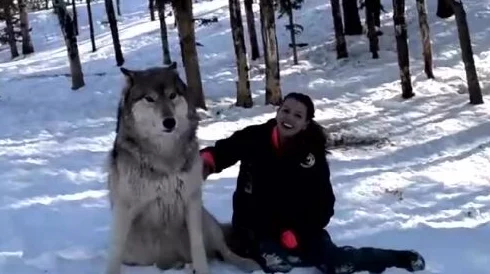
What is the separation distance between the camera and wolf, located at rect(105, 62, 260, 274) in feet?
18.0

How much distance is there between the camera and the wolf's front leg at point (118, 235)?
19.2 feet

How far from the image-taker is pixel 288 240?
625cm

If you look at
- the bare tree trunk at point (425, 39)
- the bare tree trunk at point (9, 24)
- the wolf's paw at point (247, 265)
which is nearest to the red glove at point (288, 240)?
the wolf's paw at point (247, 265)

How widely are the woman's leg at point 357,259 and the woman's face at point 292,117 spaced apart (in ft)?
3.09

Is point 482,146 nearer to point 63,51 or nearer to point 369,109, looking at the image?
point 369,109

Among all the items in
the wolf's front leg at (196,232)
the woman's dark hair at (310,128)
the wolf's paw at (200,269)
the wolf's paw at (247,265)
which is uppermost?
the woman's dark hair at (310,128)

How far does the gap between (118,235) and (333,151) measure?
883 centimetres

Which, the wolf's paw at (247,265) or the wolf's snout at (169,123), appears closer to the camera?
the wolf's snout at (169,123)

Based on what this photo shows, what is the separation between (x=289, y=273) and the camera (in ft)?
20.6

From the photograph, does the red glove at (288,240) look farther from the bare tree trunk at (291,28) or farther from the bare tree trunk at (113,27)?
the bare tree trunk at (113,27)

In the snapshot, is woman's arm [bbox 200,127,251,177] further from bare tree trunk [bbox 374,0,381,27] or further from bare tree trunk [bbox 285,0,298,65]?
bare tree trunk [bbox 374,0,381,27]

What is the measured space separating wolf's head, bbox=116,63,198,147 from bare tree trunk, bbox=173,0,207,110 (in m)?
12.3

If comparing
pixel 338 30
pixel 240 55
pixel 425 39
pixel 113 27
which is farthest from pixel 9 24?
pixel 425 39

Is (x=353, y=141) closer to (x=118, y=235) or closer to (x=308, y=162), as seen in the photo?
(x=308, y=162)
